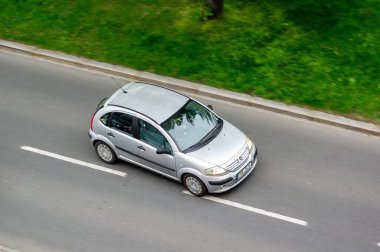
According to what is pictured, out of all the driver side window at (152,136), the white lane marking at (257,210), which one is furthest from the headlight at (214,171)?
the driver side window at (152,136)

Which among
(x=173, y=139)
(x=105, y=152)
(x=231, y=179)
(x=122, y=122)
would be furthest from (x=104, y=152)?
(x=231, y=179)

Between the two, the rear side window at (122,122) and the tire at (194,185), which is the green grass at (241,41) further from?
the tire at (194,185)

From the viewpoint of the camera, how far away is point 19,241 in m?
12.0

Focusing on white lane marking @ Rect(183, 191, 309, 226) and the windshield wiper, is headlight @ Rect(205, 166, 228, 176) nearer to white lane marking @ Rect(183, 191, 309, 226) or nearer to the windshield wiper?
the windshield wiper

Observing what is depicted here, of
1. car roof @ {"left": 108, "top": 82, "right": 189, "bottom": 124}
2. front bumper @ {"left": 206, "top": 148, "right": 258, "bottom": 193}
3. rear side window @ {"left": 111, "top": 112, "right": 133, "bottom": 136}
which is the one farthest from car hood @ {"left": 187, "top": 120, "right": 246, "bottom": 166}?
rear side window @ {"left": 111, "top": 112, "right": 133, "bottom": 136}

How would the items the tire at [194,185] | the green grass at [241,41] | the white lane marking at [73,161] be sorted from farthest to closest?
the green grass at [241,41] → the white lane marking at [73,161] → the tire at [194,185]

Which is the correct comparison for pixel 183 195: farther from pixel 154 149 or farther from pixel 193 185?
pixel 154 149

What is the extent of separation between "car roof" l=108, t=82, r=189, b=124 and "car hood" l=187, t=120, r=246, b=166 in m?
1.09

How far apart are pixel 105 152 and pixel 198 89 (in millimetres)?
3516

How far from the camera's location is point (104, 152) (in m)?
13.8

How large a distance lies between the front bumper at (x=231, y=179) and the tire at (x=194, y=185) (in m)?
0.14

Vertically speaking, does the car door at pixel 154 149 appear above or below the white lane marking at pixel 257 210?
above

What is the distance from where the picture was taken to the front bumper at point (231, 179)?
12.4m

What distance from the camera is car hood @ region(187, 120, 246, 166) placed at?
41.0 ft
